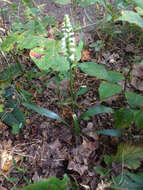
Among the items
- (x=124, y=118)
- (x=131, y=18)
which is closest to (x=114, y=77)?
(x=124, y=118)

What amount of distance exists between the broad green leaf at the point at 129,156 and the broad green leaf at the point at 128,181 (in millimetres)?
59

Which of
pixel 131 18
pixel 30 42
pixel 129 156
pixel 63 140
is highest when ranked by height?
pixel 131 18

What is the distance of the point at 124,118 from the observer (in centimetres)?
132

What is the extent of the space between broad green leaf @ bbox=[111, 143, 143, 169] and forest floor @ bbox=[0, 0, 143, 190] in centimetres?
9

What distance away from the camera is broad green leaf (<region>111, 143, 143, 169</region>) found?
4.06 ft

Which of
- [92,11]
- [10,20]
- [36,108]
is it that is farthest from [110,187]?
[10,20]

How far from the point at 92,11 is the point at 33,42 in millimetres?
1625

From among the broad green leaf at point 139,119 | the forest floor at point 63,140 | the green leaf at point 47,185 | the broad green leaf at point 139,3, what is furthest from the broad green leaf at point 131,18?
the green leaf at point 47,185

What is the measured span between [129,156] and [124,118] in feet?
0.93

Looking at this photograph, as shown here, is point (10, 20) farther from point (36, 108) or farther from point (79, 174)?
point (79, 174)

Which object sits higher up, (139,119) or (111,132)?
(139,119)

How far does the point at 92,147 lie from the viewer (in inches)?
58.8

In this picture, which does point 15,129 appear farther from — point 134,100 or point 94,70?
point 134,100

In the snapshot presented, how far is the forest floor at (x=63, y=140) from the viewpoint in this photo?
1404mm
